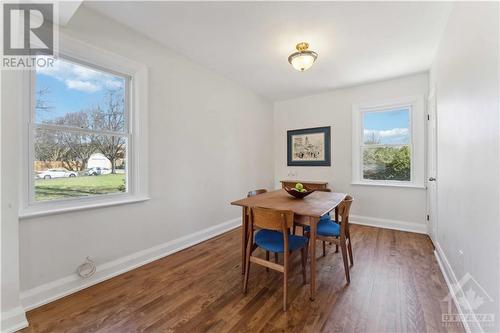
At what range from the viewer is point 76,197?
216 cm

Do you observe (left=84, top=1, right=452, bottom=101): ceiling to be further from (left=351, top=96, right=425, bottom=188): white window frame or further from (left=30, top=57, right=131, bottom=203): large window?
(left=30, top=57, right=131, bottom=203): large window

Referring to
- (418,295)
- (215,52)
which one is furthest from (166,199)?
(418,295)

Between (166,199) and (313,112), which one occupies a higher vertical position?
(313,112)

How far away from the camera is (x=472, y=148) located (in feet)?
5.13

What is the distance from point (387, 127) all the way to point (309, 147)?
1460 millimetres

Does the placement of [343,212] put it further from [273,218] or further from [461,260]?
[461,260]

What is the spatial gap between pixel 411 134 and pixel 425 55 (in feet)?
4.14

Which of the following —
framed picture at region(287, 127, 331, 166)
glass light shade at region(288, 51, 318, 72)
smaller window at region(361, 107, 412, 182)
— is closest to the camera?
glass light shade at region(288, 51, 318, 72)

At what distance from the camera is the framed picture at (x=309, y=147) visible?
4.57 meters

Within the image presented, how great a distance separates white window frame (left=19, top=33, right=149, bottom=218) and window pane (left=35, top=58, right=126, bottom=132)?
0.18ft

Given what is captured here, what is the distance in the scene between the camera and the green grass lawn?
6.41 feet

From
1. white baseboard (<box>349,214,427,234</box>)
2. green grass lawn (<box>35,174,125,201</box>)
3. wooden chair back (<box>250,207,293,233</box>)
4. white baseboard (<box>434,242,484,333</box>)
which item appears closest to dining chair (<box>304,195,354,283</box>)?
wooden chair back (<box>250,207,293,233</box>)

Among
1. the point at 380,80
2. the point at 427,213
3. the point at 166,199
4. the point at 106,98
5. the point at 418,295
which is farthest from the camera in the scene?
the point at 380,80

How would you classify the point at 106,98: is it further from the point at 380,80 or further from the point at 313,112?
the point at 380,80
